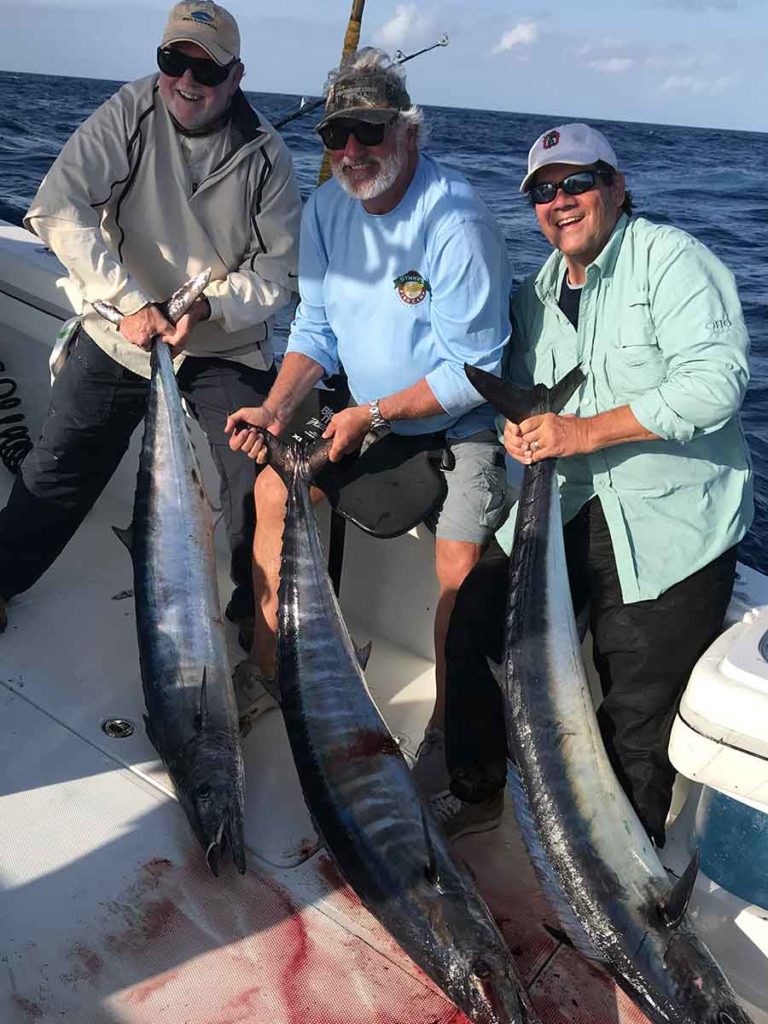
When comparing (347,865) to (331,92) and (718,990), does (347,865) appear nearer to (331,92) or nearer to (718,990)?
(718,990)

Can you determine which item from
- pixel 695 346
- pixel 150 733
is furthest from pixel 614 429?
pixel 150 733

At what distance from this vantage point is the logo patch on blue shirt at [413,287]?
2.80 m

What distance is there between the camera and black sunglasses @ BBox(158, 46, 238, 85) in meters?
2.95

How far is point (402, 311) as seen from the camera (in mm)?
2838

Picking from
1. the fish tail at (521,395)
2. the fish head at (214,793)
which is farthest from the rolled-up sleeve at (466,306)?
the fish head at (214,793)

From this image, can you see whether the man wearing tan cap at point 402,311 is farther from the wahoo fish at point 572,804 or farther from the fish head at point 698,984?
the fish head at point 698,984

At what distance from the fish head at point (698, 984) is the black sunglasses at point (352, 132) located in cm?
210

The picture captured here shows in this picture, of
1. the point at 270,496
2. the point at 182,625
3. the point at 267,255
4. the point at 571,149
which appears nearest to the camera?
the point at 571,149

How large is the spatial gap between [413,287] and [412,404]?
33 cm

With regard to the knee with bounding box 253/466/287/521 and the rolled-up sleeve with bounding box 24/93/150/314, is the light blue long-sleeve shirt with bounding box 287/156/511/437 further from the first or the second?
the rolled-up sleeve with bounding box 24/93/150/314

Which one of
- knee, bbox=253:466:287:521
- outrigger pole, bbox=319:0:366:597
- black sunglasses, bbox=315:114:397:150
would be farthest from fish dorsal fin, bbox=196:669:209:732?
black sunglasses, bbox=315:114:397:150

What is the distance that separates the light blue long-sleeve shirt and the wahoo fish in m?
0.19

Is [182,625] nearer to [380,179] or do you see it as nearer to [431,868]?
[431,868]

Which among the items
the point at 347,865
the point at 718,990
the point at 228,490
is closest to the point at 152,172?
the point at 228,490
